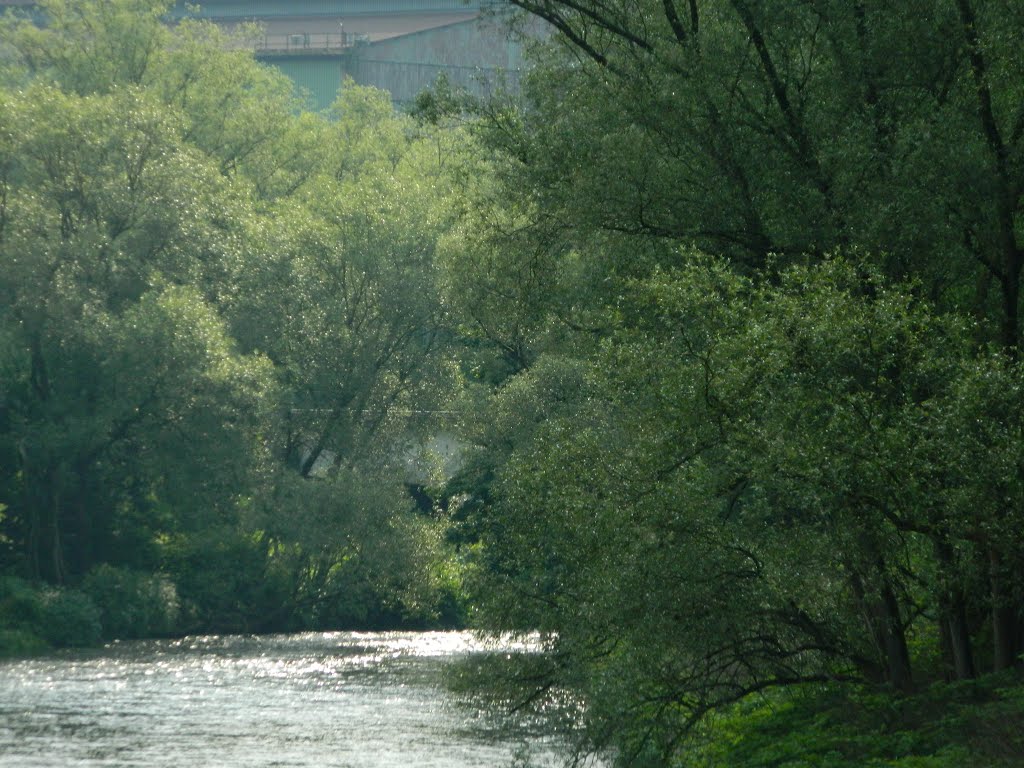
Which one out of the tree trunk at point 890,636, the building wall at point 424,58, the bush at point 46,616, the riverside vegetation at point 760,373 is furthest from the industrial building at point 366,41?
the tree trunk at point 890,636

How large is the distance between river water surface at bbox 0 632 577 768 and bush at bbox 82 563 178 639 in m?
1.48

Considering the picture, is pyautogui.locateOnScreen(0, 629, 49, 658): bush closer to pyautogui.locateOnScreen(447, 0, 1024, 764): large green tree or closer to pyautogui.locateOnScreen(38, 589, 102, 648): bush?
pyautogui.locateOnScreen(38, 589, 102, 648): bush

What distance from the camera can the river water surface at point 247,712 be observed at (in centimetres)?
2428

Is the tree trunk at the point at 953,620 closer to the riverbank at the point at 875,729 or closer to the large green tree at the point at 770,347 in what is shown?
the large green tree at the point at 770,347

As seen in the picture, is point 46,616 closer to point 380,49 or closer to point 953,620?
point 953,620

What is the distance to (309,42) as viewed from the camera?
8300 cm

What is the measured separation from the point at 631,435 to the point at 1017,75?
5.90 meters

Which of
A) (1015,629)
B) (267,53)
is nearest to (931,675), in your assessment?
(1015,629)

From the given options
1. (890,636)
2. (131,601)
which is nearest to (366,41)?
(131,601)

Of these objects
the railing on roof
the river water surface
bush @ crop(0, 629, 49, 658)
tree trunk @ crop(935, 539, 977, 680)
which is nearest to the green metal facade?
the railing on roof

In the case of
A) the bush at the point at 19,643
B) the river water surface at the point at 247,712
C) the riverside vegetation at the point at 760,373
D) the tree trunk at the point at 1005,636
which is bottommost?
the river water surface at the point at 247,712

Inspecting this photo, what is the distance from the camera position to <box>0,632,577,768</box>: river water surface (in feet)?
79.7

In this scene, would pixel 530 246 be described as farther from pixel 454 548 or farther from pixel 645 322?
pixel 454 548

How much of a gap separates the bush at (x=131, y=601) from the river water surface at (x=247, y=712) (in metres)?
1.48
